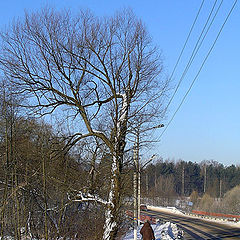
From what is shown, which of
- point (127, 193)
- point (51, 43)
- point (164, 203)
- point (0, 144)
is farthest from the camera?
point (164, 203)

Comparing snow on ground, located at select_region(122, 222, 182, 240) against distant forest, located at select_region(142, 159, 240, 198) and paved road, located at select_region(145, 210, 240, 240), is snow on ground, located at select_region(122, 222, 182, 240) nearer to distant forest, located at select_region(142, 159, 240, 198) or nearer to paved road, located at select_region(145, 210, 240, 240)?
paved road, located at select_region(145, 210, 240, 240)

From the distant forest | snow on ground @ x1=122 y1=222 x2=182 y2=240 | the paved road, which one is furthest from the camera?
the distant forest

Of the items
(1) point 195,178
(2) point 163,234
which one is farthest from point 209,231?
(1) point 195,178

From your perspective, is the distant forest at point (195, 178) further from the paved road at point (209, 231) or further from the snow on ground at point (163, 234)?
A: the snow on ground at point (163, 234)

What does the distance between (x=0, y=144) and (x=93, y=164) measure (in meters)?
4.17

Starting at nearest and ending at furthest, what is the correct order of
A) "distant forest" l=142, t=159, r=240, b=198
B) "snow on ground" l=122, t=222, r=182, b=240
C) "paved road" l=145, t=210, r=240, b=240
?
1. "snow on ground" l=122, t=222, r=182, b=240
2. "paved road" l=145, t=210, r=240, b=240
3. "distant forest" l=142, t=159, r=240, b=198

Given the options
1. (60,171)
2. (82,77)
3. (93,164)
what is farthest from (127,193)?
(82,77)

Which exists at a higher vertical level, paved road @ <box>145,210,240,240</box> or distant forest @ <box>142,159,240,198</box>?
distant forest @ <box>142,159,240,198</box>

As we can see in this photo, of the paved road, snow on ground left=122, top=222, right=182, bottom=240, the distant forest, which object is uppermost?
the distant forest

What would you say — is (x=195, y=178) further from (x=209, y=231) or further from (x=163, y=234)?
(x=163, y=234)

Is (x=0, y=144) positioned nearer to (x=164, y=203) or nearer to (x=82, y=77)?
(x=82, y=77)

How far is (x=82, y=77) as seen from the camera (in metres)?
12.3

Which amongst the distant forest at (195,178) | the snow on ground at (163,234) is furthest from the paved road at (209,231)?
the distant forest at (195,178)

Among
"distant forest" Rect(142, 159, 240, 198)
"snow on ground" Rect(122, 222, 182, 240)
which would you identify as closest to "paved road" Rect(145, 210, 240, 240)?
"snow on ground" Rect(122, 222, 182, 240)
